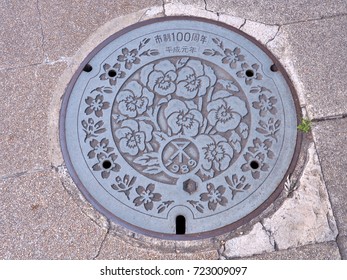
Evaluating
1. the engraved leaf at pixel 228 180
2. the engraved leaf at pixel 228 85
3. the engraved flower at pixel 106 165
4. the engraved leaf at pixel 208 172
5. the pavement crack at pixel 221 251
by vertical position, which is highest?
the engraved leaf at pixel 228 85

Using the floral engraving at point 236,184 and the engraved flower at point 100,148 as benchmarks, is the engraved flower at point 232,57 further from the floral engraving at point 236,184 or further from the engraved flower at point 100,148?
the engraved flower at point 100,148

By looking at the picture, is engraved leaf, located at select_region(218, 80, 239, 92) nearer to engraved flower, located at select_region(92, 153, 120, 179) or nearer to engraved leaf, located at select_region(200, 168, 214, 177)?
engraved leaf, located at select_region(200, 168, 214, 177)

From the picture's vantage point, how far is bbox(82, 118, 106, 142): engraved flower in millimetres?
2137

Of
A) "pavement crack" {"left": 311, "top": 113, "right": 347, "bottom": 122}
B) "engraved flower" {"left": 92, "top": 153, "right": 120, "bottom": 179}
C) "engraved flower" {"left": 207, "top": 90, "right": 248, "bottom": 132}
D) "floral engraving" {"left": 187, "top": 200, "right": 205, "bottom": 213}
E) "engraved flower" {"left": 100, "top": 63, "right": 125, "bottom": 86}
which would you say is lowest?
"floral engraving" {"left": 187, "top": 200, "right": 205, "bottom": 213}

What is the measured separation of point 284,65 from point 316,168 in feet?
2.00

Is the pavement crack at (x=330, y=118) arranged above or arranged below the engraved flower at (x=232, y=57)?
below

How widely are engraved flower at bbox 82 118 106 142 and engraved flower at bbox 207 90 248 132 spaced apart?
558 millimetres

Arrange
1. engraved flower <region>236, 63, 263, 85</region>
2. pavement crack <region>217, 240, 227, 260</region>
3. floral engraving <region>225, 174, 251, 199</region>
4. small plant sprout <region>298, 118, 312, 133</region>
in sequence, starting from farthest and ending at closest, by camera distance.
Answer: engraved flower <region>236, 63, 263, 85</region> < small plant sprout <region>298, 118, 312, 133</region> < floral engraving <region>225, 174, 251, 199</region> < pavement crack <region>217, 240, 227, 260</region>

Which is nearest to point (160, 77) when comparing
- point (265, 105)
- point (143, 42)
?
point (143, 42)

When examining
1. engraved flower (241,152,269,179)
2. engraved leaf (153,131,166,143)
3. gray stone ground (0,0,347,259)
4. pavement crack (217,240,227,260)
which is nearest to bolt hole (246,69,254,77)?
gray stone ground (0,0,347,259)

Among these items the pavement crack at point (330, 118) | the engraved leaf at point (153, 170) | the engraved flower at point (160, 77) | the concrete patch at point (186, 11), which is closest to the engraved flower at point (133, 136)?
the engraved leaf at point (153, 170)

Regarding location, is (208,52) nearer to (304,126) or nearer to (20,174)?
(304,126)

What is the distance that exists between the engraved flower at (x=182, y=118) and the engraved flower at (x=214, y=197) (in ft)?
0.97

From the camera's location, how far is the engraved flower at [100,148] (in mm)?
2096
